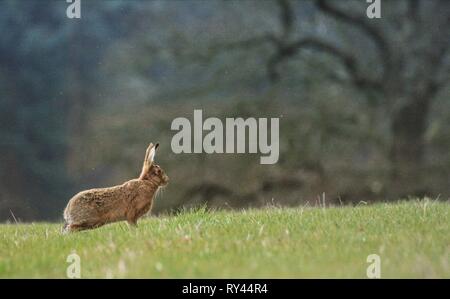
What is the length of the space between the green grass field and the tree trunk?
29.8 feet

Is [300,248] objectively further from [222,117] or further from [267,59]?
[267,59]

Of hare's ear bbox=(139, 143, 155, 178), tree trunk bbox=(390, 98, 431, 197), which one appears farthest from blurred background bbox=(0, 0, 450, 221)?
hare's ear bbox=(139, 143, 155, 178)

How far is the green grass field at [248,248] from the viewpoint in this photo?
4.35 meters

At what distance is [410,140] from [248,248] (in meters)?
11.9

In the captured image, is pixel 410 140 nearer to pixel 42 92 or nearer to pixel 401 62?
pixel 401 62

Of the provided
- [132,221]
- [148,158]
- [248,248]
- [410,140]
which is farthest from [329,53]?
[248,248]

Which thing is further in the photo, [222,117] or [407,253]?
[222,117]

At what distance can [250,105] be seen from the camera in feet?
54.0

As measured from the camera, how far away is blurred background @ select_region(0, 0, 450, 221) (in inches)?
627

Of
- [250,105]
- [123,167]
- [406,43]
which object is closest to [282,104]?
[250,105]

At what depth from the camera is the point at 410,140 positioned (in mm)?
15922

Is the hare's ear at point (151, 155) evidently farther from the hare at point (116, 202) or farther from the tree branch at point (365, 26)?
the tree branch at point (365, 26)
